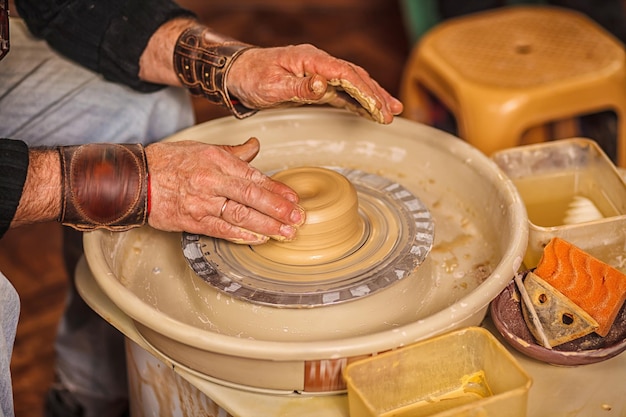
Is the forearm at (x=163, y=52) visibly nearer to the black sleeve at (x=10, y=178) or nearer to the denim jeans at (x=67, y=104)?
the denim jeans at (x=67, y=104)

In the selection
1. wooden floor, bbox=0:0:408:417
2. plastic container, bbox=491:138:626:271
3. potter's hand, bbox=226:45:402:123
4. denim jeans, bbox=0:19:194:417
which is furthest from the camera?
wooden floor, bbox=0:0:408:417

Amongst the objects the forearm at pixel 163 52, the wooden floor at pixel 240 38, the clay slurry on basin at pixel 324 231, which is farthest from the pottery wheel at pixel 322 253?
the wooden floor at pixel 240 38

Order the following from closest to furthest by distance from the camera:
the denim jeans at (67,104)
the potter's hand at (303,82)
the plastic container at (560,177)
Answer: the potter's hand at (303,82) → the plastic container at (560,177) → the denim jeans at (67,104)

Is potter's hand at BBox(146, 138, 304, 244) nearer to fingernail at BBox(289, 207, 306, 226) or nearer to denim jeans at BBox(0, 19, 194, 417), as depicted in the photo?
fingernail at BBox(289, 207, 306, 226)

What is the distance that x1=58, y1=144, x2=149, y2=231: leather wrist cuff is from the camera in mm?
1181

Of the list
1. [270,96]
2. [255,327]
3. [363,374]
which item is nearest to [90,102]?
[270,96]

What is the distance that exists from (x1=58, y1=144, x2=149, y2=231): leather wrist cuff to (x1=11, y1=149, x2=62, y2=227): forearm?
1 centimetres

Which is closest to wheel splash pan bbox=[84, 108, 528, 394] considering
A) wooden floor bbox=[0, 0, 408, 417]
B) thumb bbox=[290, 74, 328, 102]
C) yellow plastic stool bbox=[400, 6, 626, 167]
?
thumb bbox=[290, 74, 328, 102]

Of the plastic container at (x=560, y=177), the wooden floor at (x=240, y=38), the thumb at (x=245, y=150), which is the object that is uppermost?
the thumb at (x=245, y=150)

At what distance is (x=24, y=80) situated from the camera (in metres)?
1.58

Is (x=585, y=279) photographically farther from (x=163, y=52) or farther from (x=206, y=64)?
(x=163, y=52)

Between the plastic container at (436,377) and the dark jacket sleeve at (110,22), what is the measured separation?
2.57 ft

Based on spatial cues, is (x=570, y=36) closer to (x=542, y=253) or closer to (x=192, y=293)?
(x=542, y=253)

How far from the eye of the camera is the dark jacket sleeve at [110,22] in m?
1.52
